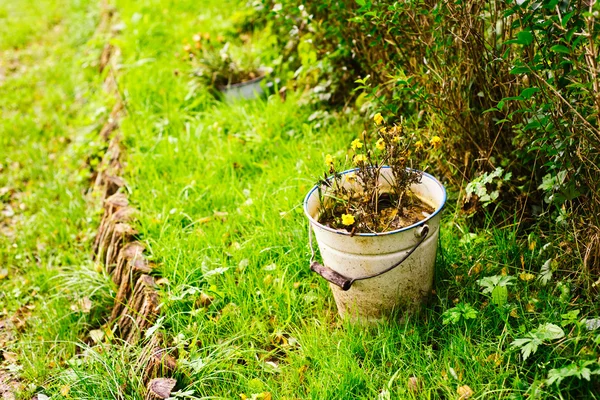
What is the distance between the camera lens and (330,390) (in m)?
2.20

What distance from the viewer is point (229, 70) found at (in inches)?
181

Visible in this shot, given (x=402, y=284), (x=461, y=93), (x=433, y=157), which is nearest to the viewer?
(x=402, y=284)

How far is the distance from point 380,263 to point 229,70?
2.81 meters

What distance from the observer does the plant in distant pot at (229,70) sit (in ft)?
14.8

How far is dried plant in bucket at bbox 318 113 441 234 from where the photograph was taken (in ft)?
7.81

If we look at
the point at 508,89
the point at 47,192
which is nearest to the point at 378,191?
the point at 508,89

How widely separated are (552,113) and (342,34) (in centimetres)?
182

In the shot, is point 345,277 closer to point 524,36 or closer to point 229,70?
point 524,36

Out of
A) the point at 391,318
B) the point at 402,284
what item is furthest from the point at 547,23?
the point at 391,318

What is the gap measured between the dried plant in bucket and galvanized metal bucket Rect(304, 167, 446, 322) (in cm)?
6

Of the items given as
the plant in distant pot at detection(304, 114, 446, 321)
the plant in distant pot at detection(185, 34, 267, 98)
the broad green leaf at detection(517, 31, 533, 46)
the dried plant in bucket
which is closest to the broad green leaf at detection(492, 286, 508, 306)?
the plant in distant pot at detection(304, 114, 446, 321)

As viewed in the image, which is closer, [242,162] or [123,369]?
[123,369]

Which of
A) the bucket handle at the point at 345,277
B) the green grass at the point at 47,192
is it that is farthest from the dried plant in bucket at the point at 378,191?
the green grass at the point at 47,192

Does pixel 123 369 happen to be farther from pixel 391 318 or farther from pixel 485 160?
pixel 485 160
